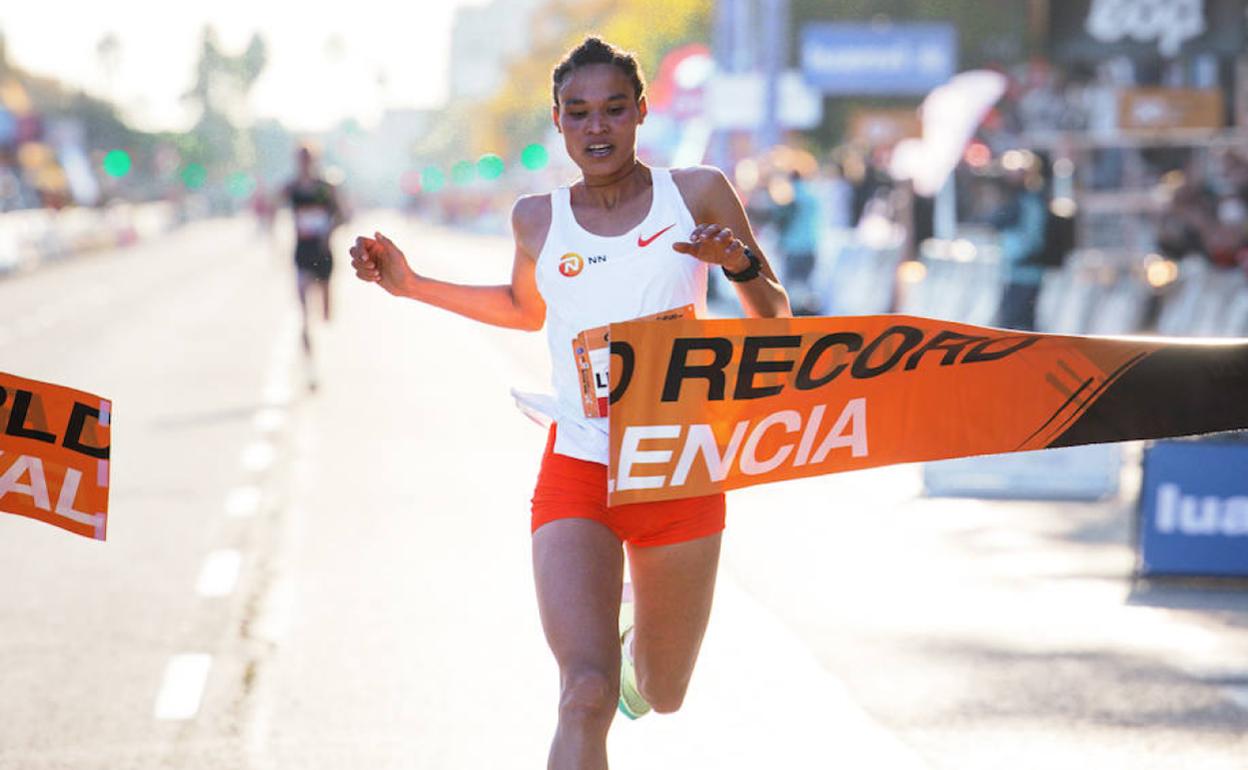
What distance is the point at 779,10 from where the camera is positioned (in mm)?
28094

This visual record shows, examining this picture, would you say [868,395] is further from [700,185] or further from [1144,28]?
[1144,28]

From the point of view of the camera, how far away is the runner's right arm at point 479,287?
495cm

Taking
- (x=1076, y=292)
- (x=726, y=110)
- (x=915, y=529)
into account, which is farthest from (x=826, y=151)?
(x=915, y=529)

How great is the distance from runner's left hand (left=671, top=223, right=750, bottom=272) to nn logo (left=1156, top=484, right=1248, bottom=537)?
451cm

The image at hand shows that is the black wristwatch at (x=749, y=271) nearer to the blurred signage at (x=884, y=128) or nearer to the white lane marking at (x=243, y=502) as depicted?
the white lane marking at (x=243, y=502)

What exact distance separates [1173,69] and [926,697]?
3236cm

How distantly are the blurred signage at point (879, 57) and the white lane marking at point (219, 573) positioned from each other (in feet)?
78.5

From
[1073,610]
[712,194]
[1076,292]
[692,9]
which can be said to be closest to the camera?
[712,194]

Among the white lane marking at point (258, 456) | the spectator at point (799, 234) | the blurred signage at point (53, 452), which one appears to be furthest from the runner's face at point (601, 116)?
the spectator at point (799, 234)

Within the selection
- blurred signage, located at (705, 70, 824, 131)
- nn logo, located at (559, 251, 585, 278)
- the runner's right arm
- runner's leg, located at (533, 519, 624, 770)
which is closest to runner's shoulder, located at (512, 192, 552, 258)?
the runner's right arm

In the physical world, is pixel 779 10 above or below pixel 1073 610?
above

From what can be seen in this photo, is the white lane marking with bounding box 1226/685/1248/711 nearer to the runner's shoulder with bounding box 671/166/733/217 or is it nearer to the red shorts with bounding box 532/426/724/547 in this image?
the red shorts with bounding box 532/426/724/547

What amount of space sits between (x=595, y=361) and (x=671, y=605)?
0.60 meters

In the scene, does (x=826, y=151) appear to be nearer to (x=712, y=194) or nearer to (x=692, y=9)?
(x=692, y=9)
